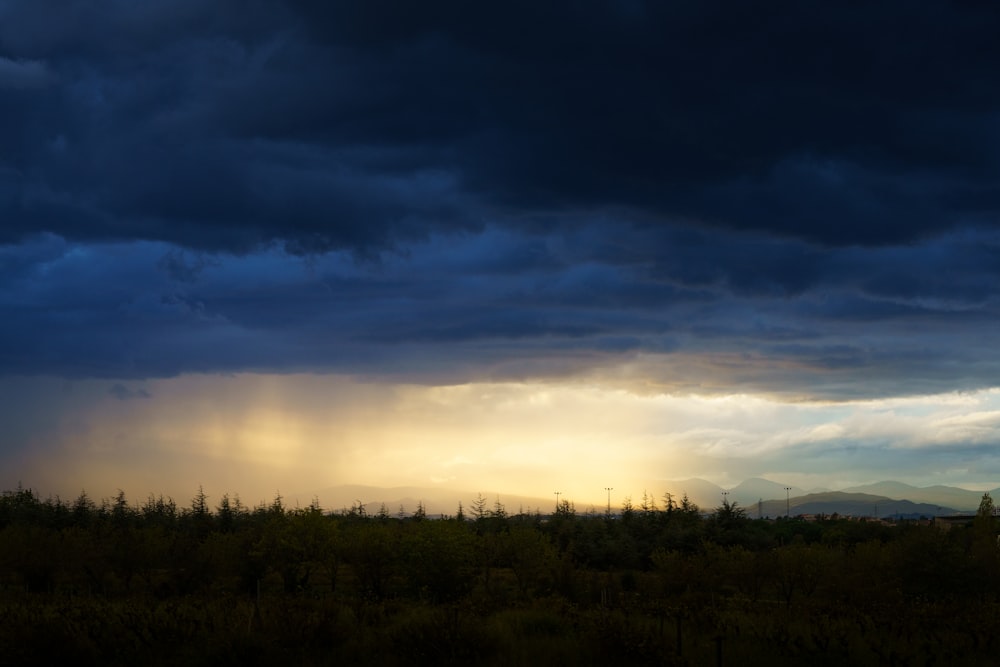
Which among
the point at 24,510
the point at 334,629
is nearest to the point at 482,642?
the point at 334,629

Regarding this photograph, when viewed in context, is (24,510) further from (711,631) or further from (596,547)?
(711,631)

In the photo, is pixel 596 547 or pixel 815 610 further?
pixel 596 547

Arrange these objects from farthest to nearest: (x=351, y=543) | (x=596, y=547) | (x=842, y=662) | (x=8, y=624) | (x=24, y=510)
A: (x=24, y=510)
(x=596, y=547)
(x=351, y=543)
(x=8, y=624)
(x=842, y=662)

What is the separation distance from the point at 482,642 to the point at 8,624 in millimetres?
12844

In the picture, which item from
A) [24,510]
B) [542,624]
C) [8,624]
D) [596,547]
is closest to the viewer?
[8,624]

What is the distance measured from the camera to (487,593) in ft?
154

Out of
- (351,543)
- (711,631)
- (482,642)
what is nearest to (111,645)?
(482,642)

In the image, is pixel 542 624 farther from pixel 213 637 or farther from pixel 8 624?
pixel 8 624

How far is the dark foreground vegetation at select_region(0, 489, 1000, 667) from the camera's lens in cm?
2247

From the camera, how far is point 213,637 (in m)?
23.0

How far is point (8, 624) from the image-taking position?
933 inches

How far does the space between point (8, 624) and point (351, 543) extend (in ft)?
116

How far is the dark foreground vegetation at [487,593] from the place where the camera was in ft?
73.7

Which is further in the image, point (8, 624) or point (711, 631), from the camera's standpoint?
point (711, 631)
